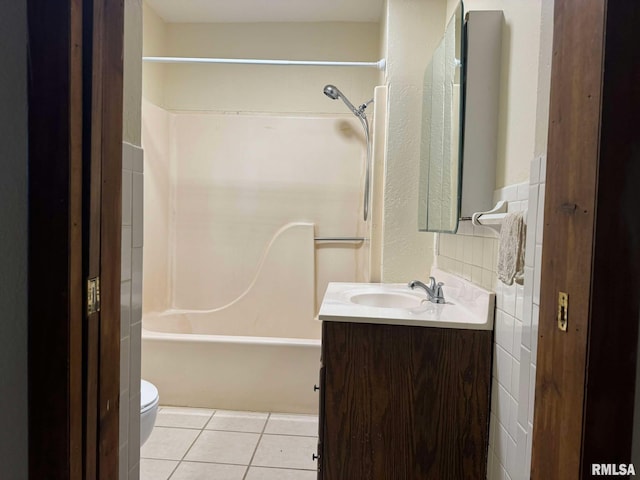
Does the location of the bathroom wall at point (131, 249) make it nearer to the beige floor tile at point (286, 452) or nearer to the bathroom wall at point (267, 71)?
the beige floor tile at point (286, 452)

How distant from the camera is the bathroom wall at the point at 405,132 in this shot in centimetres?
207

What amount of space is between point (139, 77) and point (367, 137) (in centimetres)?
193

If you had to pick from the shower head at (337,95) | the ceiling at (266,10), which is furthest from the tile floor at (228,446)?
the ceiling at (266,10)

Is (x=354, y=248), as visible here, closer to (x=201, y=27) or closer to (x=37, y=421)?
(x=201, y=27)

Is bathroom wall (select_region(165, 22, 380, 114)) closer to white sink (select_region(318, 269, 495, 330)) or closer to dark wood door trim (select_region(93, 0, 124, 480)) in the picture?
white sink (select_region(318, 269, 495, 330))

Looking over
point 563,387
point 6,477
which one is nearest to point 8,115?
point 6,477

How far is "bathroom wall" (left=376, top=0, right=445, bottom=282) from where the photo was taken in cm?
207

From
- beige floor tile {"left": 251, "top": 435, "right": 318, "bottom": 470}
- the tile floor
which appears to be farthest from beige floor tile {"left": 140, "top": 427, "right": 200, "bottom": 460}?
beige floor tile {"left": 251, "top": 435, "right": 318, "bottom": 470}

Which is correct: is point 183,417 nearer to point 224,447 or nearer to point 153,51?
point 224,447

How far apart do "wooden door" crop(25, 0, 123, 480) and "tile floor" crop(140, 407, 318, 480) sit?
1.28 m

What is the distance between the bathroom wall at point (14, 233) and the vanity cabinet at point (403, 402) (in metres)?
0.86

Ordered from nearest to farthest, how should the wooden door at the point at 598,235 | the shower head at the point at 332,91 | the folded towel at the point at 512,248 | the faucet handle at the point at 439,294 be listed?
the wooden door at the point at 598,235, the folded towel at the point at 512,248, the faucet handle at the point at 439,294, the shower head at the point at 332,91

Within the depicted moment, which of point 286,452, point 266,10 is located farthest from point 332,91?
point 286,452

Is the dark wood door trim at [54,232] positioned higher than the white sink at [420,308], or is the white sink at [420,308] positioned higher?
the dark wood door trim at [54,232]
